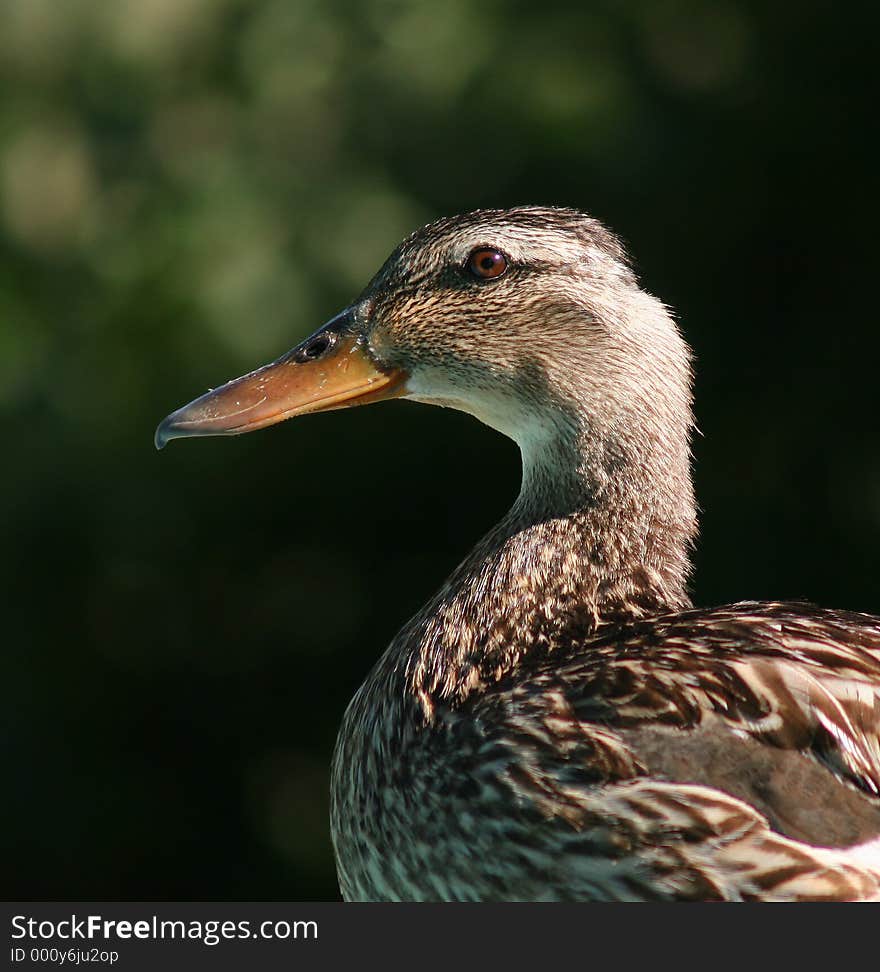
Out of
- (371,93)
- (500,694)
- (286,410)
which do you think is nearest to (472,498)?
(371,93)

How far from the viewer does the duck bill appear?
128 inches

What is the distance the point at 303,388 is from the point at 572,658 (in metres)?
0.76

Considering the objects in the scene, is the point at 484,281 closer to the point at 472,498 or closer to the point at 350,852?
the point at 350,852

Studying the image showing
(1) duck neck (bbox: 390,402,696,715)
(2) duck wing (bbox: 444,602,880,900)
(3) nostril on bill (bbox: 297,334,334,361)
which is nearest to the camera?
(2) duck wing (bbox: 444,602,880,900)

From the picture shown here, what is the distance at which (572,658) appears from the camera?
2906mm

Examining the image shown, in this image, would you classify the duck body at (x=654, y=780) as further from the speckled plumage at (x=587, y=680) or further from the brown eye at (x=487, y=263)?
the brown eye at (x=487, y=263)

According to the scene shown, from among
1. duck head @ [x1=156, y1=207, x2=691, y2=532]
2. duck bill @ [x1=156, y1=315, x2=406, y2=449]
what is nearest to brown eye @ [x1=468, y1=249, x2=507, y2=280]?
duck head @ [x1=156, y1=207, x2=691, y2=532]

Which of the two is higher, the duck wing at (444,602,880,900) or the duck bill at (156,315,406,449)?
the duck bill at (156,315,406,449)

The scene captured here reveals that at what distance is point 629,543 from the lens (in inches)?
123

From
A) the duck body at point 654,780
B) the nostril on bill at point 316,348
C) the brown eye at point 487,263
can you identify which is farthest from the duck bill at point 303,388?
the duck body at point 654,780

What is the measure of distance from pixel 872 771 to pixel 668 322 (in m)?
0.97

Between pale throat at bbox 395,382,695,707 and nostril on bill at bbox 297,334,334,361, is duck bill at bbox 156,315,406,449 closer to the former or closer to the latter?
nostril on bill at bbox 297,334,334,361

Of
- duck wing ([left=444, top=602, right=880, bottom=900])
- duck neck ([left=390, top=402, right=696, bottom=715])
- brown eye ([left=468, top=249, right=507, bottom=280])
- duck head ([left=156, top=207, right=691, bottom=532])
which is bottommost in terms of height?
duck wing ([left=444, top=602, right=880, bottom=900])

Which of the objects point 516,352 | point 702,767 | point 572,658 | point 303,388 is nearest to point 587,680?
point 572,658
